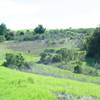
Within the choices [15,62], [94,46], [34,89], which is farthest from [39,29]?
[34,89]

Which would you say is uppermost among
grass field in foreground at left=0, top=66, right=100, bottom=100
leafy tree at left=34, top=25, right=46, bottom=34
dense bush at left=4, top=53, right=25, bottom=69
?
leafy tree at left=34, top=25, right=46, bottom=34

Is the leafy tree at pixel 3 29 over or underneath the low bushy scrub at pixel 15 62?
over

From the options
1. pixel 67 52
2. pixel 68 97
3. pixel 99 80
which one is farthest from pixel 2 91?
pixel 67 52

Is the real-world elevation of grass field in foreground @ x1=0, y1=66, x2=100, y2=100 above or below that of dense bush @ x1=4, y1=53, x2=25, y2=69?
above

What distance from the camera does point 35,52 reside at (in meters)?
78.0

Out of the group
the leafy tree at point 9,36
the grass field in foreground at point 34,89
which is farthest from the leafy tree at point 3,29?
the grass field in foreground at point 34,89

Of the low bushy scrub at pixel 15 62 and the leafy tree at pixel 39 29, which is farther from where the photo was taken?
the leafy tree at pixel 39 29

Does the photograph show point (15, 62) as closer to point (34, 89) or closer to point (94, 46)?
point (94, 46)

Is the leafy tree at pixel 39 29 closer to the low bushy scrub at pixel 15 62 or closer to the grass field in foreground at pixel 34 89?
the low bushy scrub at pixel 15 62

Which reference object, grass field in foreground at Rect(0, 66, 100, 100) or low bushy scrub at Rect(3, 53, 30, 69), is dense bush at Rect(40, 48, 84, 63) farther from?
grass field in foreground at Rect(0, 66, 100, 100)

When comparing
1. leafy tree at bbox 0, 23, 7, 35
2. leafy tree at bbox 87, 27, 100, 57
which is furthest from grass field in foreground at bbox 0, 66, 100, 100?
leafy tree at bbox 0, 23, 7, 35

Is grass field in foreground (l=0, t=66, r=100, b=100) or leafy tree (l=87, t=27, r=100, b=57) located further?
leafy tree (l=87, t=27, r=100, b=57)

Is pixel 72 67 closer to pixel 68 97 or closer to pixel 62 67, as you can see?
pixel 62 67

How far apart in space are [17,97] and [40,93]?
5.43ft
